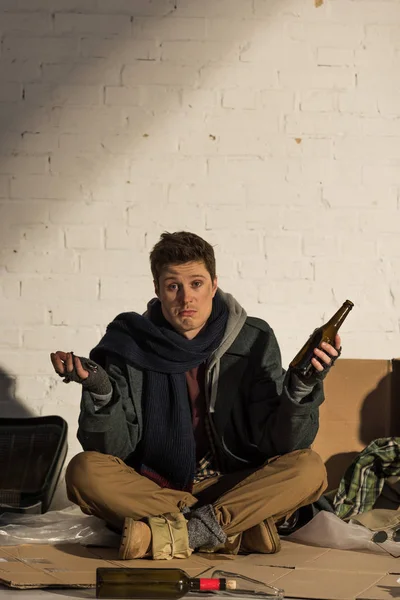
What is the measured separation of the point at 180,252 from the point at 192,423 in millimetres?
561

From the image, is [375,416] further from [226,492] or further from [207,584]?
[207,584]

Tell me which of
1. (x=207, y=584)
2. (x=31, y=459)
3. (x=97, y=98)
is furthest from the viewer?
(x=97, y=98)

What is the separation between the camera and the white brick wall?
396cm

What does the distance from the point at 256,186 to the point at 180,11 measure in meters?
0.74

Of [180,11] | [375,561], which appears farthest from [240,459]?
[180,11]

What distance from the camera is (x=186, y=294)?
325 centimetres

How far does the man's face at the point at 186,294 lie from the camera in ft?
10.7

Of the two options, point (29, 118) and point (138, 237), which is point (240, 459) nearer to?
point (138, 237)

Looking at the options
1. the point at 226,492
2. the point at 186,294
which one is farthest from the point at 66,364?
the point at 226,492

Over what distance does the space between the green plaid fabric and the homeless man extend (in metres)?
0.34

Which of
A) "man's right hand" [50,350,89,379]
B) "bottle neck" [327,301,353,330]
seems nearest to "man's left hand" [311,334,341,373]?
"bottle neck" [327,301,353,330]

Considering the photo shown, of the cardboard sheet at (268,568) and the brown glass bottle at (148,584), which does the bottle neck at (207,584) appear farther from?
the cardboard sheet at (268,568)

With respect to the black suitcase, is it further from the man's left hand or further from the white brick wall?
the man's left hand

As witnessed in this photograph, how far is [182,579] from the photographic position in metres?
2.70
